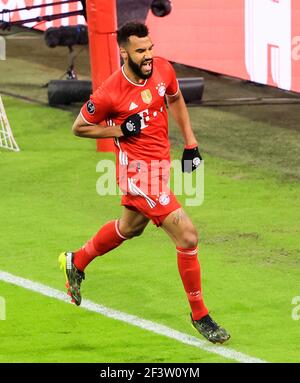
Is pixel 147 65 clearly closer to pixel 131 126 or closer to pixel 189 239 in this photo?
pixel 131 126

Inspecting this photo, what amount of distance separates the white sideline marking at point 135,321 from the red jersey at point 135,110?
1.22m

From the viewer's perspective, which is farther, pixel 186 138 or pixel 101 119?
pixel 186 138

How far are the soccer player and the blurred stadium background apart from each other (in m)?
0.52


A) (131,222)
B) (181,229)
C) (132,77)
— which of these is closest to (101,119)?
(132,77)

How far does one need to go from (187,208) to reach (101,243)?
3740 mm

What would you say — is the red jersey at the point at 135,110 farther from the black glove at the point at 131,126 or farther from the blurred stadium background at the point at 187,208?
the blurred stadium background at the point at 187,208

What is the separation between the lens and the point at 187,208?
1450 centimetres

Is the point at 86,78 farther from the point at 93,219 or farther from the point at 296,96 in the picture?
the point at 93,219

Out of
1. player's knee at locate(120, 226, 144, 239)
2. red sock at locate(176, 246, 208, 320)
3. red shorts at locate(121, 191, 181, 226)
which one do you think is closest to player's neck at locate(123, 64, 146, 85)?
red shorts at locate(121, 191, 181, 226)

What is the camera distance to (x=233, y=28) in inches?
765

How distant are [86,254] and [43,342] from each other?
1.08m
